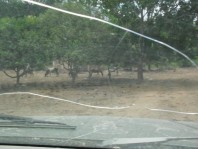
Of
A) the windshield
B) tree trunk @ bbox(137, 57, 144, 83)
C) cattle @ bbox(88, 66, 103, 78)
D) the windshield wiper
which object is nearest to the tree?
the windshield

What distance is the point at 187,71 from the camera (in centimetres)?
1648

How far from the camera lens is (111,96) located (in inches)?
469

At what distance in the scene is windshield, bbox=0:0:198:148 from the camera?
13.1 m

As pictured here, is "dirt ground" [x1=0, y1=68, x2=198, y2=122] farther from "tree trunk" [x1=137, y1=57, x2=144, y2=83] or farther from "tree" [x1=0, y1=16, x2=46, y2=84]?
"tree" [x1=0, y1=16, x2=46, y2=84]

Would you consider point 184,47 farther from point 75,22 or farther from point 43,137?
point 43,137

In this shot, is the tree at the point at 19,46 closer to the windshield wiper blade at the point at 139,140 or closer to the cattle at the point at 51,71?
the cattle at the point at 51,71

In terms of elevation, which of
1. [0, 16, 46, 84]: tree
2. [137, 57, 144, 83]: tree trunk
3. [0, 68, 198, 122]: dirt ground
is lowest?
[0, 68, 198, 122]: dirt ground

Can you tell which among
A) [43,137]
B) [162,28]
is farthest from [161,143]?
[162,28]

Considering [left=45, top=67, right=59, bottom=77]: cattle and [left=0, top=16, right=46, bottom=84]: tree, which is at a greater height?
[left=0, top=16, right=46, bottom=84]: tree

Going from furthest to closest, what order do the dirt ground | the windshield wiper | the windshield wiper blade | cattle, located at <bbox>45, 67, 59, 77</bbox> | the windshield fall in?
cattle, located at <bbox>45, 67, 59, 77</bbox>
the windshield
the dirt ground
the windshield wiper
the windshield wiper blade

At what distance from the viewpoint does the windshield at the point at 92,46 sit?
13133mm

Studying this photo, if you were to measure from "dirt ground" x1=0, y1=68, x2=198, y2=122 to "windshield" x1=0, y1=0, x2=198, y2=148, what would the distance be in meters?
0.05

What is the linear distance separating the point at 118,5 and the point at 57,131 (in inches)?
462

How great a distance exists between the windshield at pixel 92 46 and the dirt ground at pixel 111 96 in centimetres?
5
